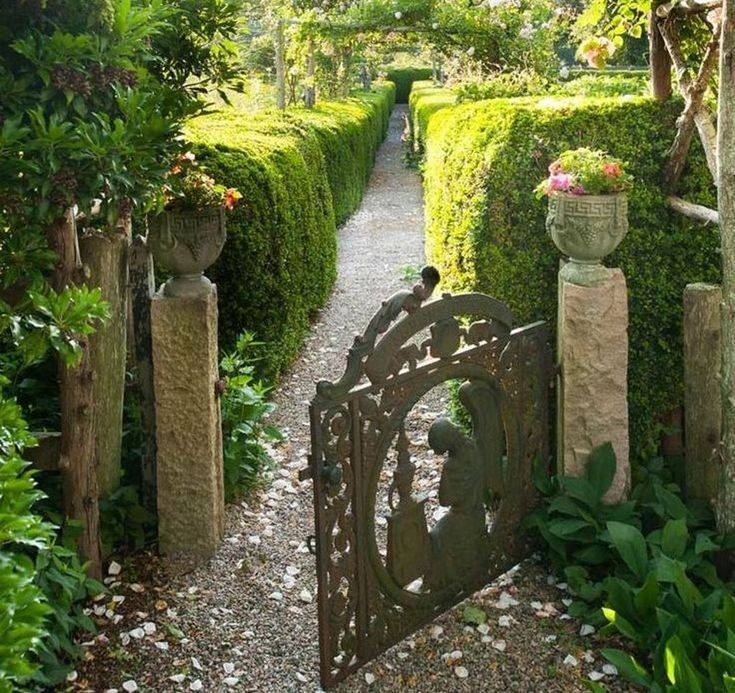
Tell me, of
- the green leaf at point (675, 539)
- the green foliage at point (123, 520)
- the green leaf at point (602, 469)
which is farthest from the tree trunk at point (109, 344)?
the green leaf at point (675, 539)

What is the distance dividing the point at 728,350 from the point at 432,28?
12440 millimetres

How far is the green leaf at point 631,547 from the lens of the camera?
3.16 meters

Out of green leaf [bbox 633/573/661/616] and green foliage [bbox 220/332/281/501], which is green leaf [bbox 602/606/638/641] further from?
green foliage [bbox 220/332/281/501]

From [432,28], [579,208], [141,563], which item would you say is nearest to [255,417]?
[141,563]

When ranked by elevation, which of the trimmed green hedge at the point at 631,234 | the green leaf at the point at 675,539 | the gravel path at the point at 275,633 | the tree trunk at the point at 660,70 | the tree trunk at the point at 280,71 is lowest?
the gravel path at the point at 275,633

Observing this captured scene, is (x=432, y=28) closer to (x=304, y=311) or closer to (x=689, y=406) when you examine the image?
(x=304, y=311)

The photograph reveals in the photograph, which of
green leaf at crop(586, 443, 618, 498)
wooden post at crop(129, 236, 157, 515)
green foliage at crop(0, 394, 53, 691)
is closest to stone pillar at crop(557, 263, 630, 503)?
green leaf at crop(586, 443, 618, 498)

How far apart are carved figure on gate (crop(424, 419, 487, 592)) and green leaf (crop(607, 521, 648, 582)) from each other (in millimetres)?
486

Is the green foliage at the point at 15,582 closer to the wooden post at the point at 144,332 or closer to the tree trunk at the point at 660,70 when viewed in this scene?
the wooden post at the point at 144,332

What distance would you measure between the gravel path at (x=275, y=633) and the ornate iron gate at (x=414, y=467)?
0.41ft

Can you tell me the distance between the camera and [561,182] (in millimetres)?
3523

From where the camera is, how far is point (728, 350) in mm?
3248

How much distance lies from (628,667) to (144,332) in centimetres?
220

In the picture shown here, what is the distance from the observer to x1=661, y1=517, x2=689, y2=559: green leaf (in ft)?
10.6
